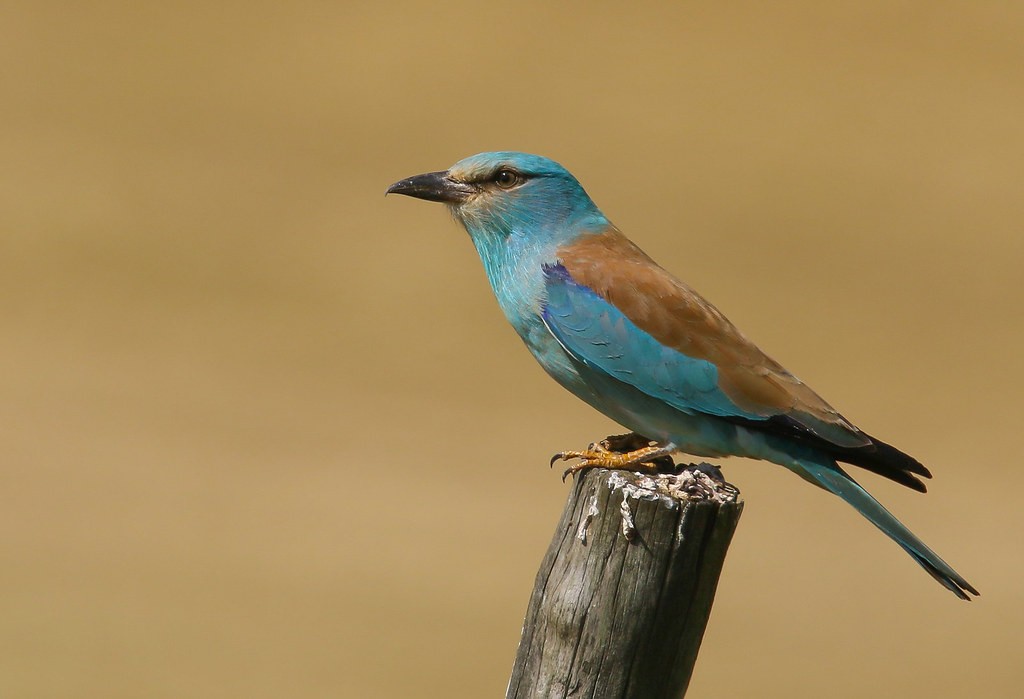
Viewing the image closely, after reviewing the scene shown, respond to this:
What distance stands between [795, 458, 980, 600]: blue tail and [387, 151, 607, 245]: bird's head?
55.0 inches

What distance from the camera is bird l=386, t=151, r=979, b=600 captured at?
4809 millimetres

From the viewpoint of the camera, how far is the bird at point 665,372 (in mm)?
4809

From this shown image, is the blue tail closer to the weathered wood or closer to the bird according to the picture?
the bird

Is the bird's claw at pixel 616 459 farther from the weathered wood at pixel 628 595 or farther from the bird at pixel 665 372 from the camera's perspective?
the weathered wood at pixel 628 595

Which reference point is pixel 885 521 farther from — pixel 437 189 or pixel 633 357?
pixel 437 189

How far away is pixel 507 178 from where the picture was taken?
5766 millimetres

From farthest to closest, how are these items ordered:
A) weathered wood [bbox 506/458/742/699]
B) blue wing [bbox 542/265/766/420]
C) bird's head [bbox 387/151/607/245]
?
bird's head [bbox 387/151/607/245] < blue wing [bbox 542/265/766/420] < weathered wood [bbox 506/458/742/699]

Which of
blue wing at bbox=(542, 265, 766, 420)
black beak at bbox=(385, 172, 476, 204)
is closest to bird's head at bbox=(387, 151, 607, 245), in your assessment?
black beak at bbox=(385, 172, 476, 204)

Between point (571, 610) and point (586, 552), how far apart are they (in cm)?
16

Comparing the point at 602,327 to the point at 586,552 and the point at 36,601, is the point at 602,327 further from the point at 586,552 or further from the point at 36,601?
the point at 36,601

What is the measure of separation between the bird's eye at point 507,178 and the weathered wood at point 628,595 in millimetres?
2185

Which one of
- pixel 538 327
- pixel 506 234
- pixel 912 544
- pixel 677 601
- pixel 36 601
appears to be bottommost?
pixel 36 601

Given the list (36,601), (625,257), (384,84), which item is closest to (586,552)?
(625,257)

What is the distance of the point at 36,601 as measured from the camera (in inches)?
510
